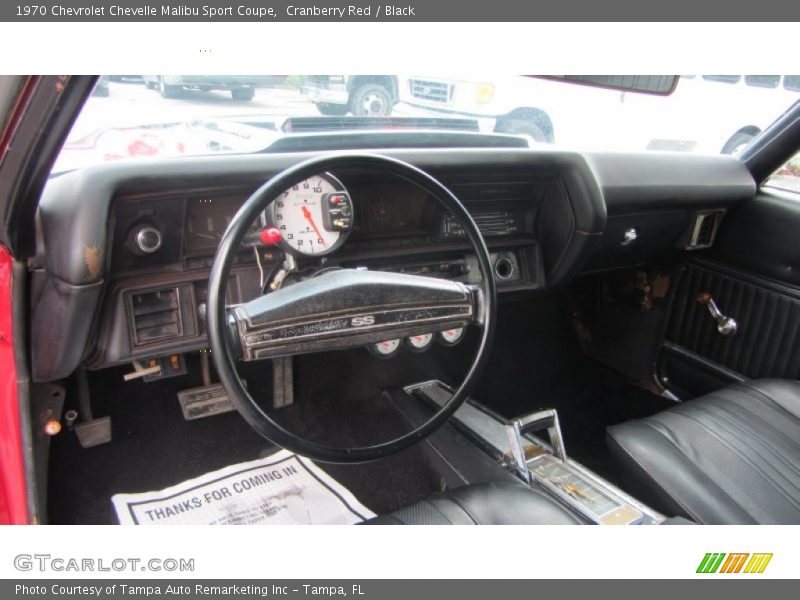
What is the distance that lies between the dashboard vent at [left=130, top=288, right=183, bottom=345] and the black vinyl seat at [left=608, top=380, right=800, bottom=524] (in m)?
1.11

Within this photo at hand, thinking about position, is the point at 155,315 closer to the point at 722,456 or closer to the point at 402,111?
the point at 402,111

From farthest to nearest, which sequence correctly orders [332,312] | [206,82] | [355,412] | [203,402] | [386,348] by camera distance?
1. [355,412]
2. [203,402]
3. [386,348]
4. [206,82]
5. [332,312]

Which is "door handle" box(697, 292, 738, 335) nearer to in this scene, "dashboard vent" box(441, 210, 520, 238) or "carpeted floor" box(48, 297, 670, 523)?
"carpeted floor" box(48, 297, 670, 523)

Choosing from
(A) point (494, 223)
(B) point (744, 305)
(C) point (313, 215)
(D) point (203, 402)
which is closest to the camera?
(C) point (313, 215)

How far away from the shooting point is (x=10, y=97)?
861 mm

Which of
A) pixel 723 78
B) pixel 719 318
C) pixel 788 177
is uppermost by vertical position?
pixel 723 78

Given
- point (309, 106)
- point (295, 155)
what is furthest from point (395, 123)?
point (295, 155)

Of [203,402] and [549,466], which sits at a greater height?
[549,466]

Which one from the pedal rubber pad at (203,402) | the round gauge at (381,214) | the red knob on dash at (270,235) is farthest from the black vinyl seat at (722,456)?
the pedal rubber pad at (203,402)

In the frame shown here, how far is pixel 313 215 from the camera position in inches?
50.9

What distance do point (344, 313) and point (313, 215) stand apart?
1.03ft

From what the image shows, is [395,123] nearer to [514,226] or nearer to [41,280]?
[514,226]

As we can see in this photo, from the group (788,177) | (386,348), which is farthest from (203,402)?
(788,177)

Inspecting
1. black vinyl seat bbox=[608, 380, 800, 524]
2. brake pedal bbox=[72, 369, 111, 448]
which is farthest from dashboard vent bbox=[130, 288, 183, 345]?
Answer: black vinyl seat bbox=[608, 380, 800, 524]
